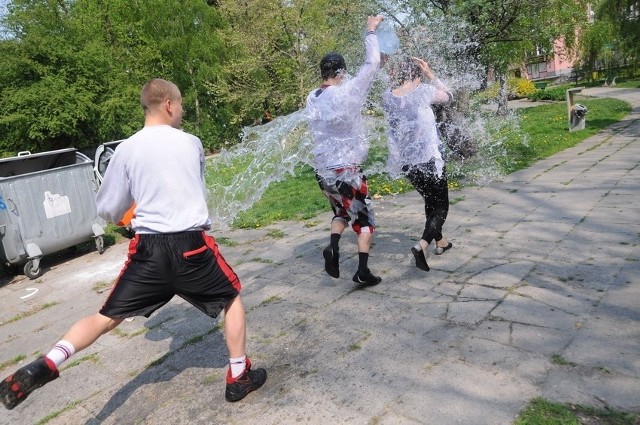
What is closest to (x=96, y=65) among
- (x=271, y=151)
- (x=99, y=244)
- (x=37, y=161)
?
(x=37, y=161)

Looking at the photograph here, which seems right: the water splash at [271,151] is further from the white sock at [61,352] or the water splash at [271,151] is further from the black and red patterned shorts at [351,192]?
the white sock at [61,352]

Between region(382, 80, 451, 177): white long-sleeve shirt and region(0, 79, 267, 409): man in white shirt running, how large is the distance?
215cm

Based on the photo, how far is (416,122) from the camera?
14.8 ft

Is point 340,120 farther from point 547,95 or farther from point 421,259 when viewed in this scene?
point 547,95

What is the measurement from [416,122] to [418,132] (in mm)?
90

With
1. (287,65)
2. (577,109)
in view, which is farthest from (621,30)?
(287,65)

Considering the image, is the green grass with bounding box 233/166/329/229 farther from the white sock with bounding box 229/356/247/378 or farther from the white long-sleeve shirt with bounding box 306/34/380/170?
the white sock with bounding box 229/356/247/378

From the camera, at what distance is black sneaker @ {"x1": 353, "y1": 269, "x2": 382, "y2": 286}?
4419 mm

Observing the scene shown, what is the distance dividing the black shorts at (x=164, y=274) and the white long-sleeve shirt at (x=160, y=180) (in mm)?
72

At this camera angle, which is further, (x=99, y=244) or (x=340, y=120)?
(x=99, y=244)

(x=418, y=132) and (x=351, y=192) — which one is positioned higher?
(x=418, y=132)

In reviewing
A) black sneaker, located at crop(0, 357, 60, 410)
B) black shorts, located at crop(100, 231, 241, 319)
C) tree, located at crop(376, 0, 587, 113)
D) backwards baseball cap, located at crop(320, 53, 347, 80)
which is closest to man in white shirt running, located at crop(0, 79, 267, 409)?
black shorts, located at crop(100, 231, 241, 319)

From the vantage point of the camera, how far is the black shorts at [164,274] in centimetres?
287

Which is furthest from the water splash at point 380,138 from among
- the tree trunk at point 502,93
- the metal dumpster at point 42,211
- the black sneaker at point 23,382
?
the black sneaker at point 23,382
